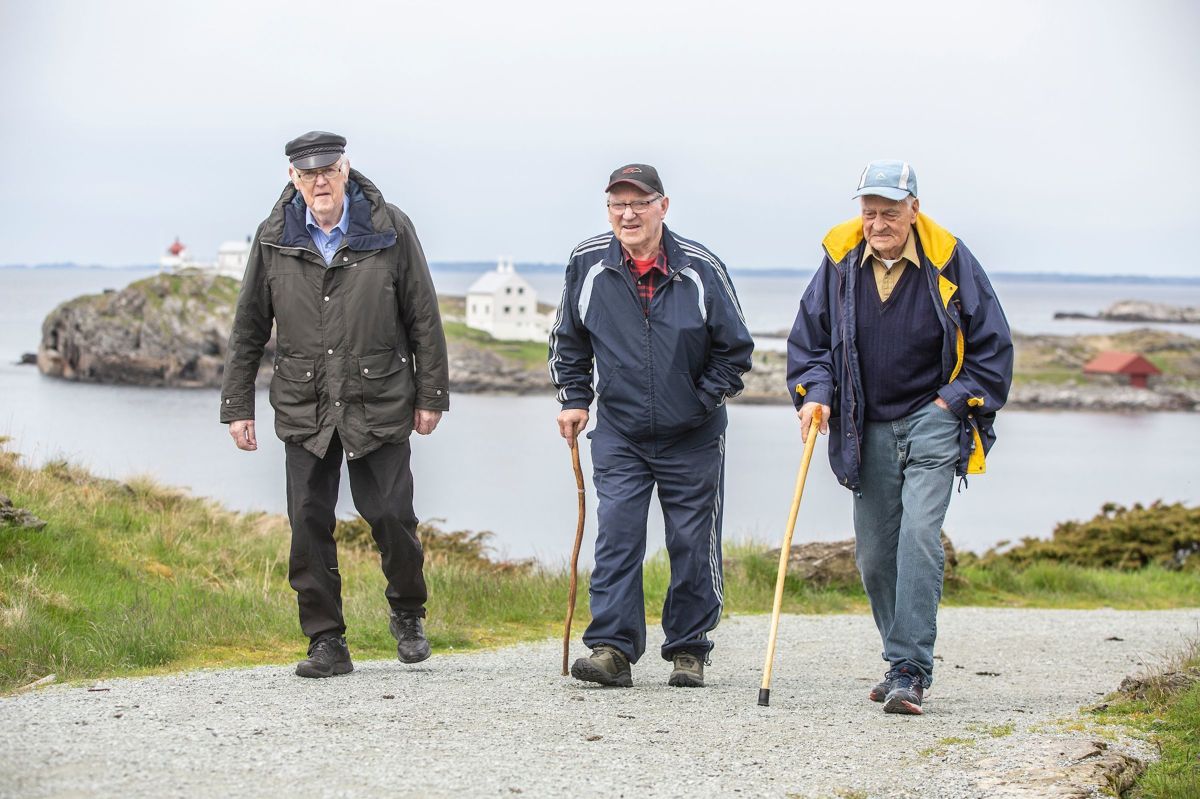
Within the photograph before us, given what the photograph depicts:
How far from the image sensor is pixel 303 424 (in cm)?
707

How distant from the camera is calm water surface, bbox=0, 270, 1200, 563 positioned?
3025 cm

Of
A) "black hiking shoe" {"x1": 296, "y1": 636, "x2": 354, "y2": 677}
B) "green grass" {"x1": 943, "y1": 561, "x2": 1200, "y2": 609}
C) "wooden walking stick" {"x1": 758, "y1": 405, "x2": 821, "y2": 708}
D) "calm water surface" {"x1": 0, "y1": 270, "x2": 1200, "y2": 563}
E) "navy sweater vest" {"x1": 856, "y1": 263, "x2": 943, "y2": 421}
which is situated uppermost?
"navy sweater vest" {"x1": 856, "y1": 263, "x2": 943, "y2": 421}

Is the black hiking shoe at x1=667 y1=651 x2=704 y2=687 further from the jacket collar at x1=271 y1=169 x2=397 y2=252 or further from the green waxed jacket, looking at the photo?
the jacket collar at x1=271 y1=169 x2=397 y2=252

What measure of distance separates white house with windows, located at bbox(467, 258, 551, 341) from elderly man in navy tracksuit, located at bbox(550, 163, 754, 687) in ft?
334

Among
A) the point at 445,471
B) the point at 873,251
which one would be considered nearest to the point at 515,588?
the point at 873,251

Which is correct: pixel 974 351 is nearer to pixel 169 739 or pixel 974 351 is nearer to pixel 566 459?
pixel 169 739

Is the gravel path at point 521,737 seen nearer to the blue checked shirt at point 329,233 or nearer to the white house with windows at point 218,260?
the blue checked shirt at point 329,233

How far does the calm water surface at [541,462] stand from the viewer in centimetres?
3025

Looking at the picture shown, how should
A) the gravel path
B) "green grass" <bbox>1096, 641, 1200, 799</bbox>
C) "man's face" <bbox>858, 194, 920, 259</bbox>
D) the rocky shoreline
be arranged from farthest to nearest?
the rocky shoreline, "man's face" <bbox>858, 194, 920, 259</bbox>, "green grass" <bbox>1096, 641, 1200, 799</bbox>, the gravel path

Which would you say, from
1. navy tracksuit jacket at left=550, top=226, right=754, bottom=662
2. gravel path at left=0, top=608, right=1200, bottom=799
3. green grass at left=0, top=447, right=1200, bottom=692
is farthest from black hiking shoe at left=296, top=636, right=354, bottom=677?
navy tracksuit jacket at left=550, top=226, right=754, bottom=662

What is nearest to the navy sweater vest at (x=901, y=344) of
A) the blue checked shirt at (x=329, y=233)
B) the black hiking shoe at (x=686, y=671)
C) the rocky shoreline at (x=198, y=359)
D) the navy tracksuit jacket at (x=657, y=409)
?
the navy tracksuit jacket at (x=657, y=409)

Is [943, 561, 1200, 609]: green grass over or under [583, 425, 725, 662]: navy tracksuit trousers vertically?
under

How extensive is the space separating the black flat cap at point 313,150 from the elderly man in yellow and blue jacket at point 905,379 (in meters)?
2.39

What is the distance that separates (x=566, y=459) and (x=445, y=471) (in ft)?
21.1
